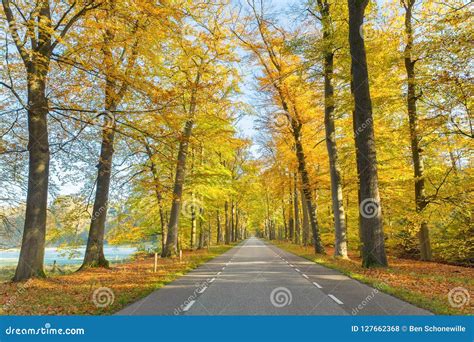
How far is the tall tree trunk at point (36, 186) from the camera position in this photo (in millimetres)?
11570

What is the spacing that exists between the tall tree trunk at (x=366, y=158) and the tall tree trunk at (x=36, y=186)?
11896 mm

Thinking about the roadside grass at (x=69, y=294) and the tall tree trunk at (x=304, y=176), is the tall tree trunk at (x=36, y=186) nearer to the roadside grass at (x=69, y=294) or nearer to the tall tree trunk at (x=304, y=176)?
the roadside grass at (x=69, y=294)

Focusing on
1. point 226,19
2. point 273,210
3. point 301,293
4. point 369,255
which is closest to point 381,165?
point 369,255

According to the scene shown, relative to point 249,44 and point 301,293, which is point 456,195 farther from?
point 249,44

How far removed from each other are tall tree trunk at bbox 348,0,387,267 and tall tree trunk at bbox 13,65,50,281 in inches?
468

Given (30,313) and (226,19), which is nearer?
(30,313)

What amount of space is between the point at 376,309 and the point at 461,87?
932 centimetres

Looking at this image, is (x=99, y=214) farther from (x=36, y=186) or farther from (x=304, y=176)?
(x=304, y=176)

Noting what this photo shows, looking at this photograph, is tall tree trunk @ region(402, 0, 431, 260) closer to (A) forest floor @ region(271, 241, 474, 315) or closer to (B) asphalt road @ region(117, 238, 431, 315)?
(A) forest floor @ region(271, 241, 474, 315)

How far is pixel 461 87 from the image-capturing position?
1270cm

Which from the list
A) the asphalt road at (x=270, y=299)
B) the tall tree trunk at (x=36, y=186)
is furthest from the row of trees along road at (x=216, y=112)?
the asphalt road at (x=270, y=299)

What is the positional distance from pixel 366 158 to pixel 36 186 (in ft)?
40.7

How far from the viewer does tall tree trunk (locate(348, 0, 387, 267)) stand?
14.8 m

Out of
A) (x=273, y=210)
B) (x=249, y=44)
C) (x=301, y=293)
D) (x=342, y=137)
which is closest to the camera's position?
(x=301, y=293)
